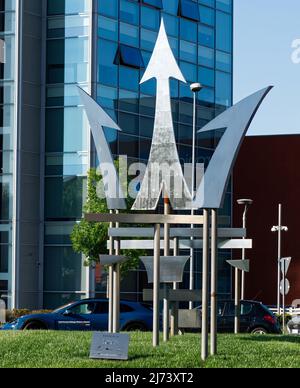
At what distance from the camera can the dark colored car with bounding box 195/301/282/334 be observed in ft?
105

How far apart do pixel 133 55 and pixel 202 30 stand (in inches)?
194

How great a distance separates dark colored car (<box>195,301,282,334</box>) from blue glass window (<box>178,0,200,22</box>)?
20.6m

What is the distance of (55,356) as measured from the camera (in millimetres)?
17969

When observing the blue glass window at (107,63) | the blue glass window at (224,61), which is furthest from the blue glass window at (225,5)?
the blue glass window at (107,63)

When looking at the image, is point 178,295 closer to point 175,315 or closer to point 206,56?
point 175,315

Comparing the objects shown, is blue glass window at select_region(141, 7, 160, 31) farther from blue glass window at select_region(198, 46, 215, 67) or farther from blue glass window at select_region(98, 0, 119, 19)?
blue glass window at select_region(198, 46, 215, 67)

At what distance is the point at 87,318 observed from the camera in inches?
1217

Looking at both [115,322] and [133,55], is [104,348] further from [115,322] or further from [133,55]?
[133,55]

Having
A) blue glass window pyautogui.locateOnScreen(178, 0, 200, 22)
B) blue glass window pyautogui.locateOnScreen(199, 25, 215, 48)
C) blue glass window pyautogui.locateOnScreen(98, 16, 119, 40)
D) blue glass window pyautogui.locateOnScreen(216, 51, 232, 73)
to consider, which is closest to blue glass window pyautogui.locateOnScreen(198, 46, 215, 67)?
blue glass window pyautogui.locateOnScreen(199, 25, 215, 48)

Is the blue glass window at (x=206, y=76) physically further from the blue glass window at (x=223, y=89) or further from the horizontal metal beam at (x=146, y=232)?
the horizontal metal beam at (x=146, y=232)

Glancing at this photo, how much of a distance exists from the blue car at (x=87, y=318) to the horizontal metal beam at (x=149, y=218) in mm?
11185

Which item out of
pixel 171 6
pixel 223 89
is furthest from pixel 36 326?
pixel 223 89

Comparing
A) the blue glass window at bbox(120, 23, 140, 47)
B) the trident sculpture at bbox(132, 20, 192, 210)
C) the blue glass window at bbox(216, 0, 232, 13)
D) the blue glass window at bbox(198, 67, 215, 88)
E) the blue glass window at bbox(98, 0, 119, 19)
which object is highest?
the blue glass window at bbox(216, 0, 232, 13)

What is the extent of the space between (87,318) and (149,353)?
1282 centimetres
